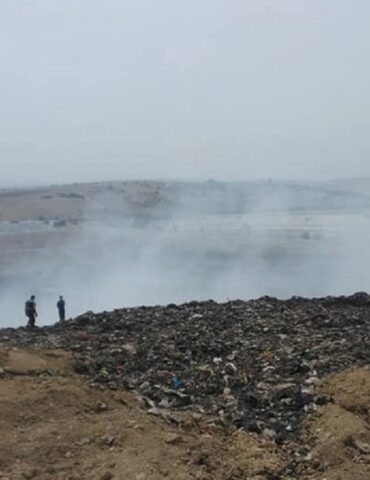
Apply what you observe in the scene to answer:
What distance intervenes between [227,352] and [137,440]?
4.07 metres

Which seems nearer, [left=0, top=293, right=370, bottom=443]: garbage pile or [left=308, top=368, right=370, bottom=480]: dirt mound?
[left=308, top=368, right=370, bottom=480]: dirt mound

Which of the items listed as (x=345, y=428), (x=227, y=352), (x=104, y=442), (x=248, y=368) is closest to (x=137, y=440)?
(x=104, y=442)

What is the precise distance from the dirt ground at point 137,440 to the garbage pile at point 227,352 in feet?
1.06

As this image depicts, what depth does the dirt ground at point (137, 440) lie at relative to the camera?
5832mm

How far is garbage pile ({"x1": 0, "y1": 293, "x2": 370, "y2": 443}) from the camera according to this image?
303 inches

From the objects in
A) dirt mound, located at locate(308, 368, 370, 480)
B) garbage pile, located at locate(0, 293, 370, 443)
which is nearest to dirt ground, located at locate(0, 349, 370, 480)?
dirt mound, located at locate(308, 368, 370, 480)

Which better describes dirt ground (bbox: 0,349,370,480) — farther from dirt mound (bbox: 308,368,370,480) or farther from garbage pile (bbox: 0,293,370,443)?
garbage pile (bbox: 0,293,370,443)

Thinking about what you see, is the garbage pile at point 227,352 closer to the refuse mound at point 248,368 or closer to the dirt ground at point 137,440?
the refuse mound at point 248,368

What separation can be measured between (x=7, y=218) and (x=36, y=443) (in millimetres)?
43071

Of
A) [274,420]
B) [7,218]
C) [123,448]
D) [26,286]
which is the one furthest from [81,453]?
[7,218]

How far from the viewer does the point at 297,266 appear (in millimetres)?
29219

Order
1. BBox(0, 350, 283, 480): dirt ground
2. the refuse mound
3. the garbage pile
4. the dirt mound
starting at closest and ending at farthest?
1. BBox(0, 350, 283, 480): dirt ground
2. the dirt mound
3. the refuse mound
4. the garbage pile

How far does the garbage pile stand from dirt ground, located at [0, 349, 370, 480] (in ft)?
1.06

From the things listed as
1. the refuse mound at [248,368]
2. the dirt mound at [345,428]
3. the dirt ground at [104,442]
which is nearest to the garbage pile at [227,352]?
the refuse mound at [248,368]
